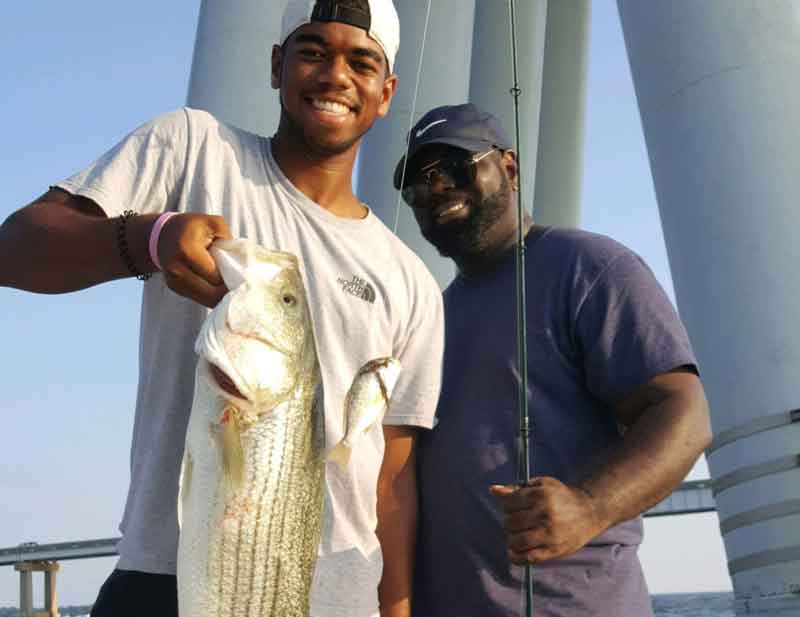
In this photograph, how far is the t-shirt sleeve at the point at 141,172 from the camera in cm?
262

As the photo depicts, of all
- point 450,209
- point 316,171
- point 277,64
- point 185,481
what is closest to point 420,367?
point 316,171

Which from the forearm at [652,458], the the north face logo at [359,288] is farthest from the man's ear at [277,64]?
the forearm at [652,458]

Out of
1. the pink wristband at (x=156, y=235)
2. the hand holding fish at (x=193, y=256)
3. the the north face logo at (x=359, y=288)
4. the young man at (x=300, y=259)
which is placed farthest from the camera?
the the north face logo at (x=359, y=288)

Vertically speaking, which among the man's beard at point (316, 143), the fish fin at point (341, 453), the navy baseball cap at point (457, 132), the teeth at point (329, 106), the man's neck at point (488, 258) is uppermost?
the navy baseball cap at point (457, 132)

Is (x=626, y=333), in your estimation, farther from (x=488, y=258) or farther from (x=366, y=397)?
(x=366, y=397)

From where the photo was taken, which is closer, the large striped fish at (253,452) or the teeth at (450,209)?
the large striped fish at (253,452)

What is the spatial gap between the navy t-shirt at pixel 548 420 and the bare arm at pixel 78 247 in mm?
1818

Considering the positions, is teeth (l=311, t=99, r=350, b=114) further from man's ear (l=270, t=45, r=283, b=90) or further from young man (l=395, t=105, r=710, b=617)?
young man (l=395, t=105, r=710, b=617)

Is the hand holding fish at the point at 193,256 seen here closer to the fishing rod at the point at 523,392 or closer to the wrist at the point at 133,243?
the wrist at the point at 133,243

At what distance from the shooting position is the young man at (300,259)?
254cm

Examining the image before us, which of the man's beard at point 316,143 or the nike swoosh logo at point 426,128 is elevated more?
the nike swoosh logo at point 426,128

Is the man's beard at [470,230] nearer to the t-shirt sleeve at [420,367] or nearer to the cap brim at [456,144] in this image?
the cap brim at [456,144]

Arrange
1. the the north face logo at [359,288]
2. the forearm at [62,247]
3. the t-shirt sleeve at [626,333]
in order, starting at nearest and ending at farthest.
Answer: the forearm at [62,247] < the the north face logo at [359,288] < the t-shirt sleeve at [626,333]

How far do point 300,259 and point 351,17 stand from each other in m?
0.78
